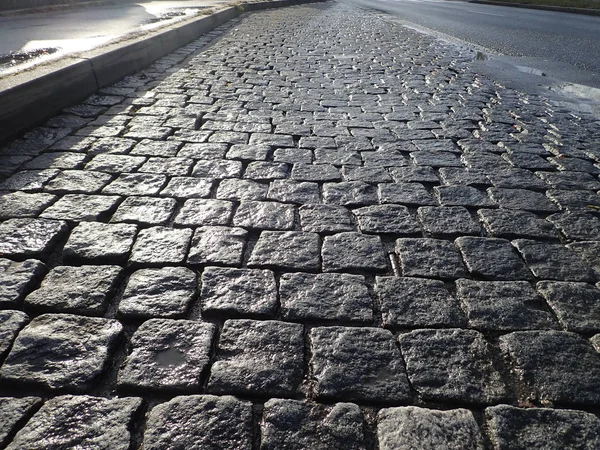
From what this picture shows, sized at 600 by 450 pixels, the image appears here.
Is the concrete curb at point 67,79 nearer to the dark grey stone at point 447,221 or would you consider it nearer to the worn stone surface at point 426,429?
the dark grey stone at point 447,221

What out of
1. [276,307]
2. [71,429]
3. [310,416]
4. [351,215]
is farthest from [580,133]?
[71,429]

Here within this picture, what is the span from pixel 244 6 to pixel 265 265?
14.8 m

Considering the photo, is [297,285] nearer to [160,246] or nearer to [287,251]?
[287,251]

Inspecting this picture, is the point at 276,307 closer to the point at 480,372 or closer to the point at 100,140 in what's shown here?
the point at 480,372

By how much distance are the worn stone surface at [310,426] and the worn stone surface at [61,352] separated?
64 centimetres

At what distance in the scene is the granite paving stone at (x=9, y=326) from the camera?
1738mm

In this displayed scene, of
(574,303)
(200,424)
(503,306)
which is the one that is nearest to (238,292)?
(200,424)

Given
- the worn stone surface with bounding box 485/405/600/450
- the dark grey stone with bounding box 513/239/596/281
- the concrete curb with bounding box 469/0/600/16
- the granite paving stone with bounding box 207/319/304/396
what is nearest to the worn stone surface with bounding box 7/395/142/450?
the granite paving stone with bounding box 207/319/304/396

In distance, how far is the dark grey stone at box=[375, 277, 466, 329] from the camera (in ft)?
6.41

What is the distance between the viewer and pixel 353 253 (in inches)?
94.3

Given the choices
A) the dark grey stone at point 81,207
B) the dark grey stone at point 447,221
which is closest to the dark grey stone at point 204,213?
the dark grey stone at point 81,207

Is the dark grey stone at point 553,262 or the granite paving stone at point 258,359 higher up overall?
the granite paving stone at point 258,359

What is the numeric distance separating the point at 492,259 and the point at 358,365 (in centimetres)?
107

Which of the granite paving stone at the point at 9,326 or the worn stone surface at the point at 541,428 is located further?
the granite paving stone at the point at 9,326
